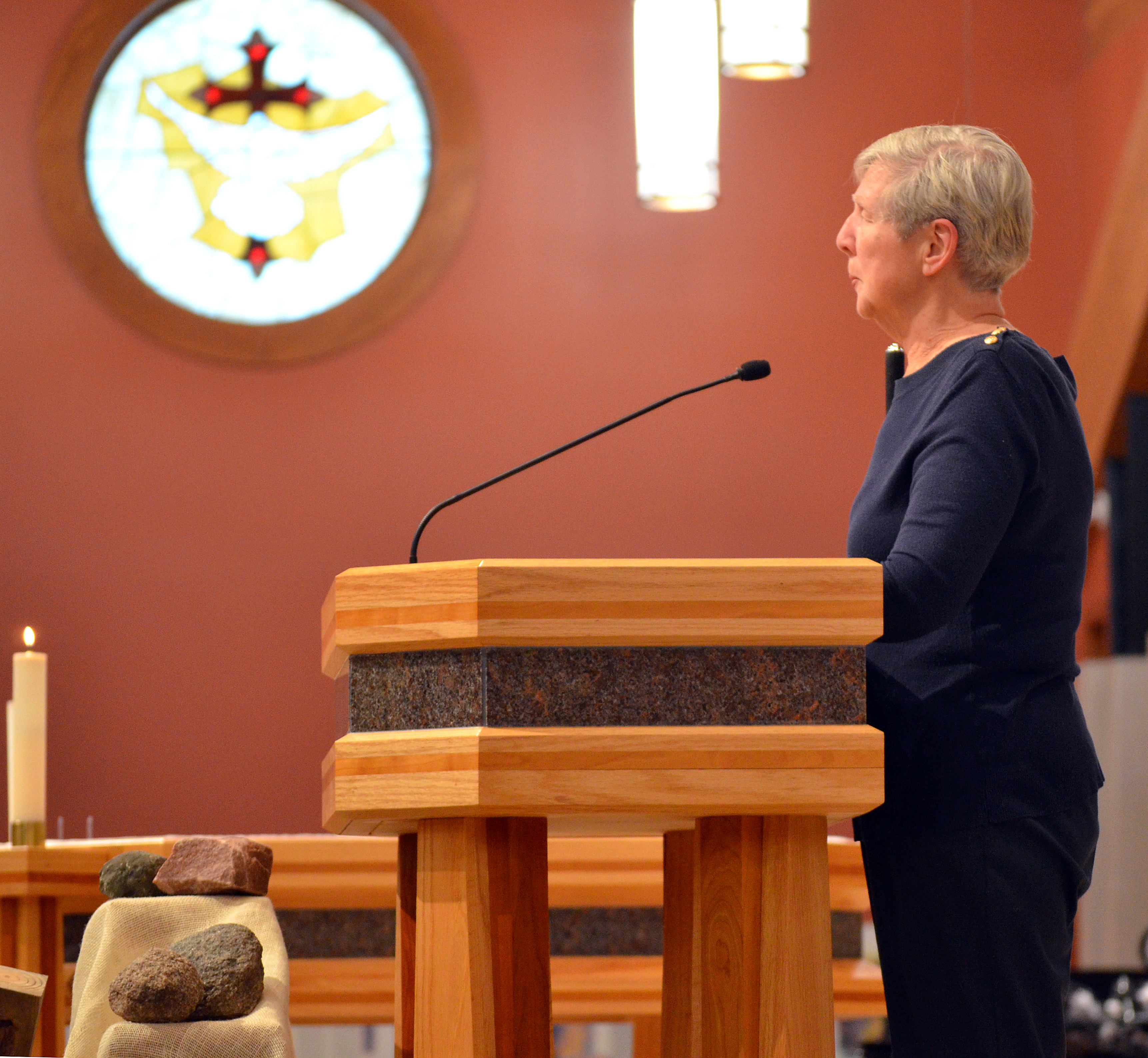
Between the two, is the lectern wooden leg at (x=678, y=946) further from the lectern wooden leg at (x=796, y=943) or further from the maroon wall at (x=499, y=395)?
the maroon wall at (x=499, y=395)

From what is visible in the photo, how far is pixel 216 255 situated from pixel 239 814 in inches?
69.4

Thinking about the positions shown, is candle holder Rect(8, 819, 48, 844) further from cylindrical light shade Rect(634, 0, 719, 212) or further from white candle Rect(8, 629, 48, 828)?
cylindrical light shade Rect(634, 0, 719, 212)

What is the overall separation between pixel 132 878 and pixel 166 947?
20 cm

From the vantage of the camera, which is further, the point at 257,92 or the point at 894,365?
the point at 257,92

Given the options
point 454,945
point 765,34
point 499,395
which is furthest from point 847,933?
point 499,395

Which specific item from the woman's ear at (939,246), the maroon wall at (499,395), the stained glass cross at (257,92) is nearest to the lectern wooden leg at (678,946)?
the woman's ear at (939,246)

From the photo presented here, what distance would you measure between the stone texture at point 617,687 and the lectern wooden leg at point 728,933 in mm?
100

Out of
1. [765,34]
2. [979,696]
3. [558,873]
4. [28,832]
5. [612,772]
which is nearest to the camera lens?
[612,772]

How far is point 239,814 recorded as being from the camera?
488 cm

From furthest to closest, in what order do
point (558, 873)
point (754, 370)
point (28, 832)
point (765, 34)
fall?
1. point (765, 34)
2. point (558, 873)
3. point (28, 832)
4. point (754, 370)

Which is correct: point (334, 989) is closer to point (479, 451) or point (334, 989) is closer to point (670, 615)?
point (670, 615)

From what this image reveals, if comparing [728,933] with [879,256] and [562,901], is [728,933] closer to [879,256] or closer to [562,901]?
[879,256]

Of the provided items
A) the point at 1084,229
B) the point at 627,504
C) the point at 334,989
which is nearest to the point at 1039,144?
the point at 1084,229

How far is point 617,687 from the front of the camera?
1.17m
